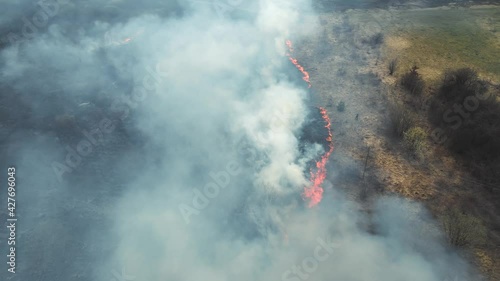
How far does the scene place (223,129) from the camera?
19.5 m

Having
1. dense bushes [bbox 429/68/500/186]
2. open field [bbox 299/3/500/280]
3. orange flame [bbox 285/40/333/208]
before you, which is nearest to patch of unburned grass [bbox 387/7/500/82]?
open field [bbox 299/3/500/280]

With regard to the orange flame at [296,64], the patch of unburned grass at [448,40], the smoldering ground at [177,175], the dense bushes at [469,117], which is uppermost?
the patch of unburned grass at [448,40]

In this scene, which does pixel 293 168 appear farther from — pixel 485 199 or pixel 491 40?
pixel 491 40

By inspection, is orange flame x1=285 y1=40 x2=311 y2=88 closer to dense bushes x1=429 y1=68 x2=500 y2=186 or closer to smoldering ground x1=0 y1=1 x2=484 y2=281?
smoldering ground x1=0 y1=1 x2=484 y2=281

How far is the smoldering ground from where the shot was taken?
47.2ft

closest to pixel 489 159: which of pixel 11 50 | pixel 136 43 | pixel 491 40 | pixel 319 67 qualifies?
pixel 319 67

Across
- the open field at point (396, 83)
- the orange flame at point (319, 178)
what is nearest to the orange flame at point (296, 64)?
the open field at point (396, 83)

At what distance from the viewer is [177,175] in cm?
1753

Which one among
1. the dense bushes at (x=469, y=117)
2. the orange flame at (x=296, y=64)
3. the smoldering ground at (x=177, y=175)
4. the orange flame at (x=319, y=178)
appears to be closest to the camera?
the smoldering ground at (x=177, y=175)

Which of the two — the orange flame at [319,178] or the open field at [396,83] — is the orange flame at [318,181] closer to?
the orange flame at [319,178]

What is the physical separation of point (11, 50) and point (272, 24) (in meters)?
18.9

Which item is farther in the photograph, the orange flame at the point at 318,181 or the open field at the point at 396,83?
the open field at the point at 396,83

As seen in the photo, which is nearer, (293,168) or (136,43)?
(293,168)

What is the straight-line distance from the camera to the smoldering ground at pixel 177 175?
47.2 ft
